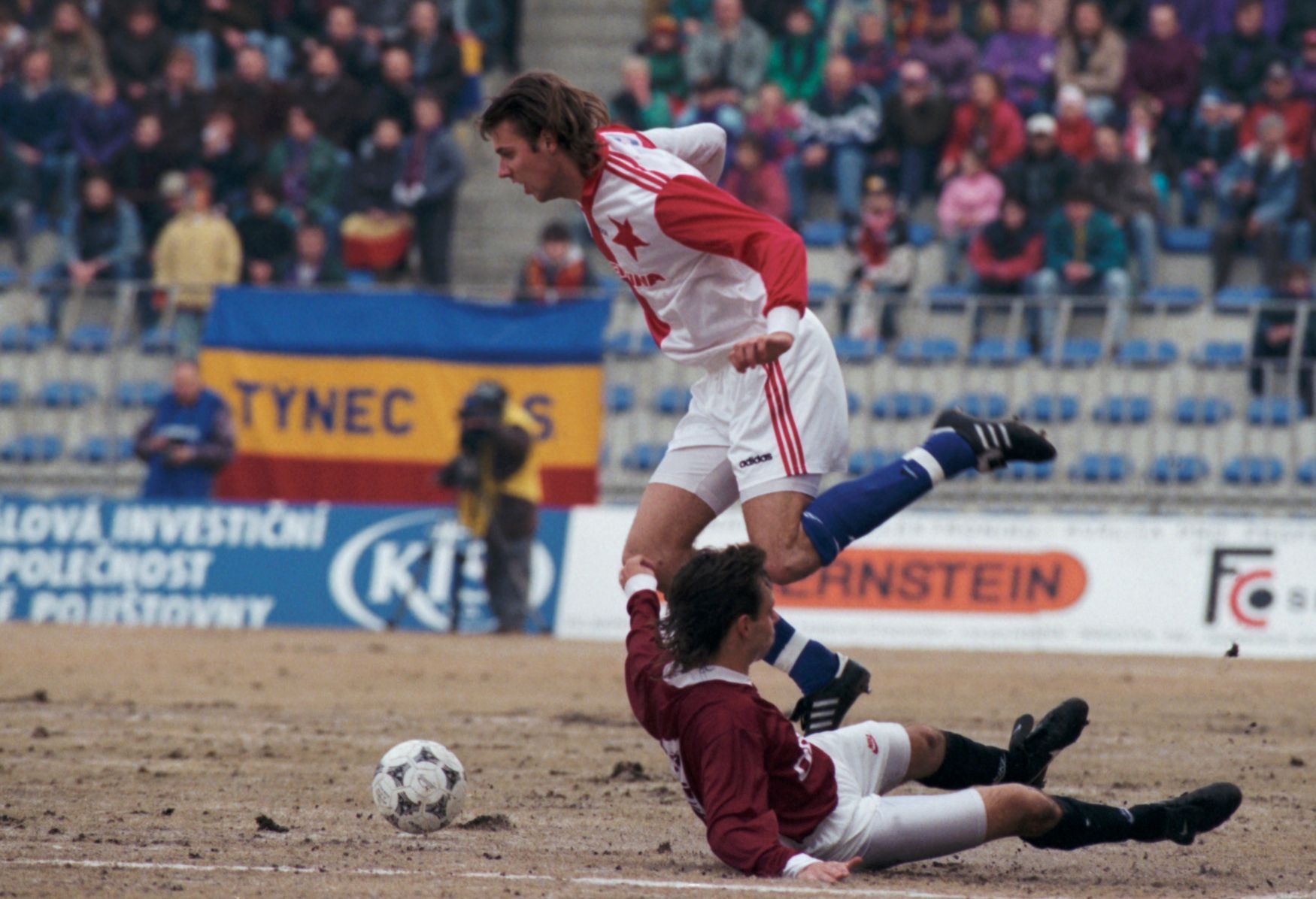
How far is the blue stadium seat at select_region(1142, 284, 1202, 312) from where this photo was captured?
1636 centimetres

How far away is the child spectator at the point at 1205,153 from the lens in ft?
58.8

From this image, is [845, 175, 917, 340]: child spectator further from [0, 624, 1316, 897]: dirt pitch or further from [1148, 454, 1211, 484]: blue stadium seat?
[0, 624, 1316, 897]: dirt pitch

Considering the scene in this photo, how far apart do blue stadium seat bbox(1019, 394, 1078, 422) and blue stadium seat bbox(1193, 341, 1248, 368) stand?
1.08 metres

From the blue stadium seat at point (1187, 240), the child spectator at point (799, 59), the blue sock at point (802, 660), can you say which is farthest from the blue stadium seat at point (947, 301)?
→ the blue sock at point (802, 660)

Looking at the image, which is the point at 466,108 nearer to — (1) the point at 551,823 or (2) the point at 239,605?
(2) the point at 239,605

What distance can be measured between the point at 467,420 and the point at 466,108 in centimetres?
542

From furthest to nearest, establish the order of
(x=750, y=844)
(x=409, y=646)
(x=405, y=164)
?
(x=405, y=164) < (x=409, y=646) < (x=750, y=844)

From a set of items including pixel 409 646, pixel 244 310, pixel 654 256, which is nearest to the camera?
pixel 654 256

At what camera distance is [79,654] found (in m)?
13.7

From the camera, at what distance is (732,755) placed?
219 inches

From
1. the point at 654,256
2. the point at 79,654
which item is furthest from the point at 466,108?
the point at 654,256

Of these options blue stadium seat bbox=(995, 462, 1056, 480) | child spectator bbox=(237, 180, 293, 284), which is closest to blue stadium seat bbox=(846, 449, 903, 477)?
blue stadium seat bbox=(995, 462, 1056, 480)

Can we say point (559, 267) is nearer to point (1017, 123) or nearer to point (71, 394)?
point (1017, 123)

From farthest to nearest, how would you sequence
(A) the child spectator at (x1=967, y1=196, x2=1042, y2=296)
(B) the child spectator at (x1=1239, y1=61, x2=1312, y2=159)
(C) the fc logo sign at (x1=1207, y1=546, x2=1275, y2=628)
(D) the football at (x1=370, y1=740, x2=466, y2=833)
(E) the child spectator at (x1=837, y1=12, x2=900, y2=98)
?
(E) the child spectator at (x1=837, y1=12, x2=900, y2=98)
(B) the child spectator at (x1=1239, y1=61, x2=1312, y2=159)
(A) the child spectator at (x1=967, y1=196, x2=1042, y2=296)
(C) the fc logo sign at (x1=1207, y1=546, x2=1275, y2=628)
(D) the football at (x1=370, y1=740, x2=466, y2=833)
